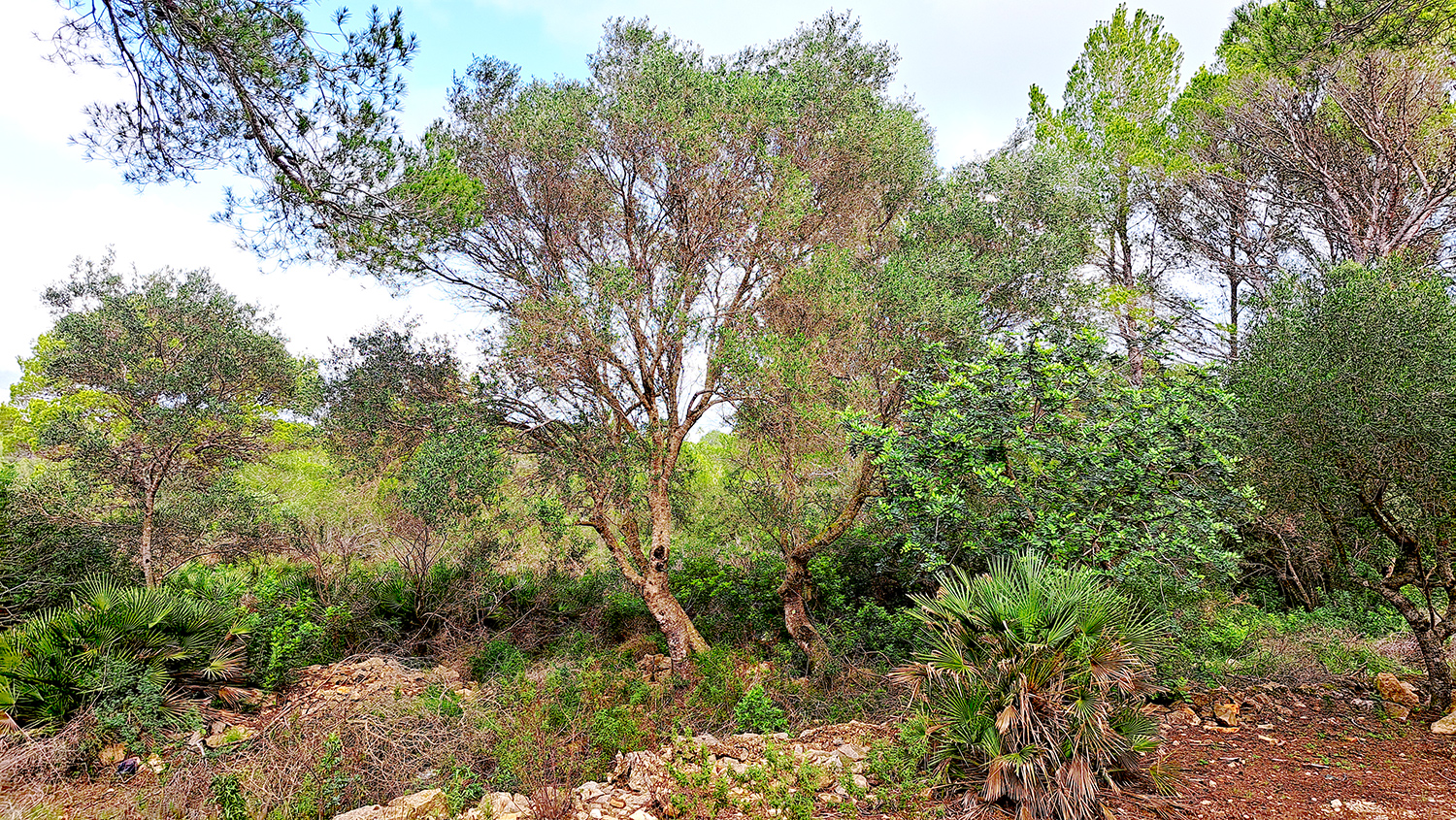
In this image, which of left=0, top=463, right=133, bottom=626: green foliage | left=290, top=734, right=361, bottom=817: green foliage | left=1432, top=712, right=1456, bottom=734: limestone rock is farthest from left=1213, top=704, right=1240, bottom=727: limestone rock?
left=0, top=463, right=133, bottom=626: green foliage

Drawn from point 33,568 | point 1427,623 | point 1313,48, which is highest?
point 1313,48

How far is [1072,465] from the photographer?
6668 mm

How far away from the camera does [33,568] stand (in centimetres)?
900

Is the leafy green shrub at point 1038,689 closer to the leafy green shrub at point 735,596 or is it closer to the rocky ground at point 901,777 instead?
the rocky ground at point 901,777

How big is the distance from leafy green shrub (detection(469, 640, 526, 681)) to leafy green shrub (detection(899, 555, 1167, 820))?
21.8 ft

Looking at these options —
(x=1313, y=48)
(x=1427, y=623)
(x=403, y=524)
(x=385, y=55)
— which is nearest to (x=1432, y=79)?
(x=1313, y=48)

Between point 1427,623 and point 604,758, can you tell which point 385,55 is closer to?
point 604,758

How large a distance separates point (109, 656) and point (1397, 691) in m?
13.5

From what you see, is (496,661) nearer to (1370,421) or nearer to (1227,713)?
(1227,713)

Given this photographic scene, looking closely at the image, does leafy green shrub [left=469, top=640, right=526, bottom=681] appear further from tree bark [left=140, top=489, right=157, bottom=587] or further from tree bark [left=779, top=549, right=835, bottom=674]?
tree bark [left=140, top=489, right=157, bottom=587]

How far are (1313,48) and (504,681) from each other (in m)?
12.9

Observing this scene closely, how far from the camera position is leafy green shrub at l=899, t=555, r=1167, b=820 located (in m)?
4.51

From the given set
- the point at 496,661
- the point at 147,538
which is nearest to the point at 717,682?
the point at 496,661

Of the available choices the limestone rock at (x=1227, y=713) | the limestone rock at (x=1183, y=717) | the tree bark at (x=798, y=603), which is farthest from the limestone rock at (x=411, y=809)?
the limestone rock at (x=1227, y=713)
